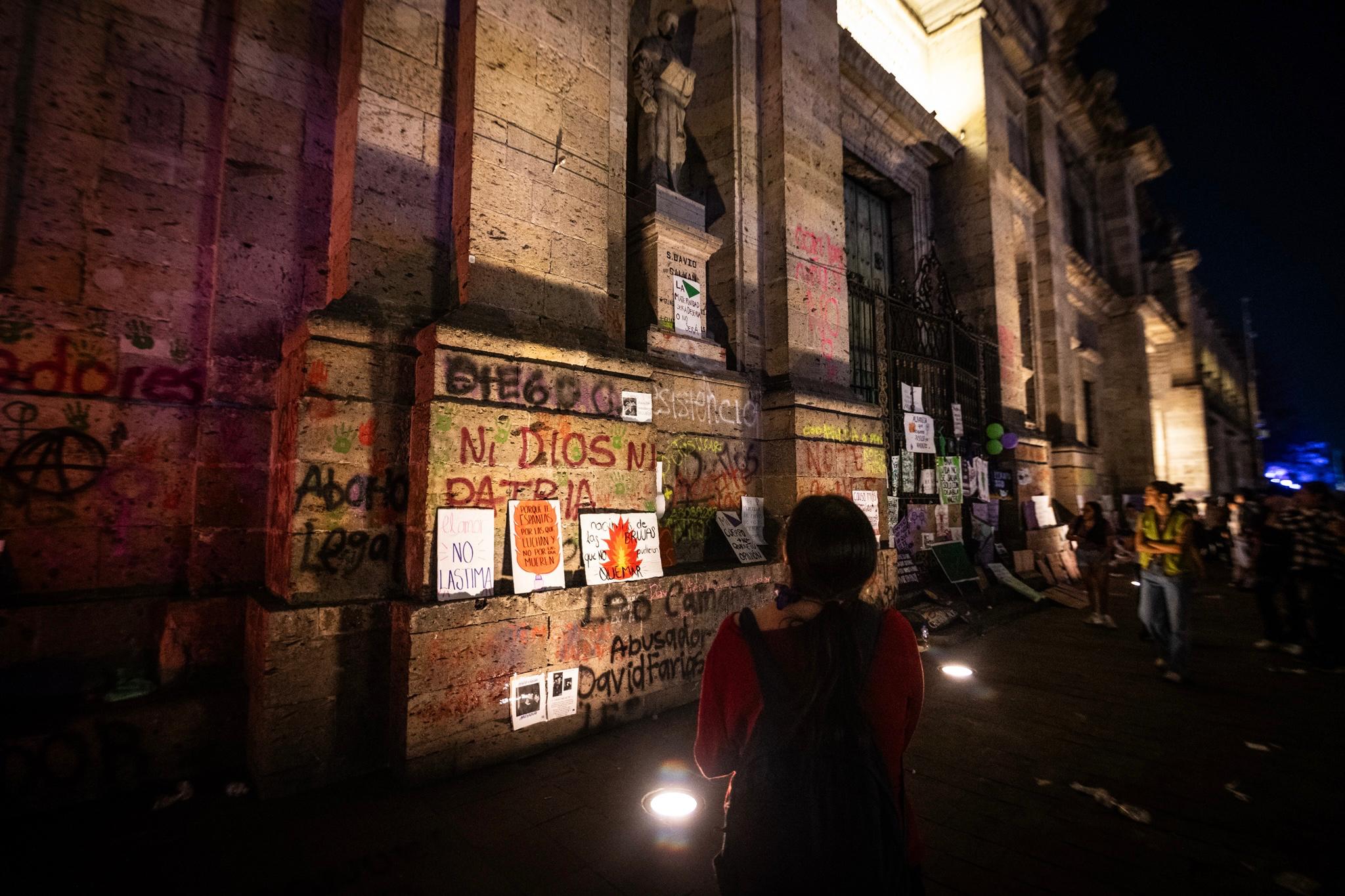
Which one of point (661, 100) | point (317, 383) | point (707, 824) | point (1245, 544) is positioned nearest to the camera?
point (707, 824)

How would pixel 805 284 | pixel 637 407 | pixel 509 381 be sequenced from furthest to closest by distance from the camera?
pixel 805 284 < pixel 637 407 < pixel 509 381

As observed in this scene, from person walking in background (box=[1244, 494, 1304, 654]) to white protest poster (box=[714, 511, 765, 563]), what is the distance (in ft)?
19.6

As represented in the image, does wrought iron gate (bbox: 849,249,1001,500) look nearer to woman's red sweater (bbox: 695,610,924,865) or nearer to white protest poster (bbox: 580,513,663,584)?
white protest poster (bbox: 580,513,663,584)

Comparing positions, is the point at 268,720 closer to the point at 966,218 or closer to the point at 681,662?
the point at 681,662

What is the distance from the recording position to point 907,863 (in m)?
1.62

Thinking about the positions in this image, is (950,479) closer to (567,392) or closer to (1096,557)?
(1096,557)

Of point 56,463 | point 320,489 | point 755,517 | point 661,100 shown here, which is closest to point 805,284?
point 661,100

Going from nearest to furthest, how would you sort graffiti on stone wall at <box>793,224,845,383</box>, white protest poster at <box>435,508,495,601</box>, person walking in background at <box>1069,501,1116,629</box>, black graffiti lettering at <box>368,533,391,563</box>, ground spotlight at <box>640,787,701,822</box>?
ground spotlight at <box>640,787,701,822</box> < white protest poster at <box>435,508,495,601</box> < black graffiti lettering at <box>368,533,391,563</box> < graffiti on stone wall at <box>793,224,845,383</box> < person walking in background at <box>1069,501,1116,629</box>

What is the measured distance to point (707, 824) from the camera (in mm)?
3000

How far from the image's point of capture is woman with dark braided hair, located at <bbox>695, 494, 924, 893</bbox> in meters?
1.46

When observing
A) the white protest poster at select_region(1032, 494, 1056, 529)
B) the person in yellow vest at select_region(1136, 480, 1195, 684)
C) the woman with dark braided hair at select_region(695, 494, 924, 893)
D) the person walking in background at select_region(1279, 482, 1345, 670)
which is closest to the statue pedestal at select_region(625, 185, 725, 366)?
the woman with dark braided hair at select_region(695, 494, 924, 893)

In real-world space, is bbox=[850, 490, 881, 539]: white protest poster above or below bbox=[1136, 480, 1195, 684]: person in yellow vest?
above

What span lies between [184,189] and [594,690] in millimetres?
4487

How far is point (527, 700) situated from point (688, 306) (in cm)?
405
